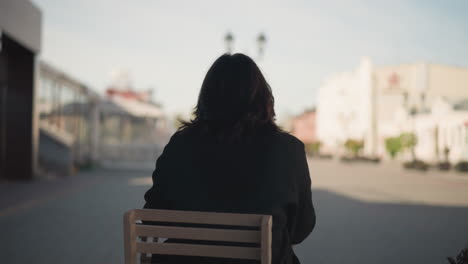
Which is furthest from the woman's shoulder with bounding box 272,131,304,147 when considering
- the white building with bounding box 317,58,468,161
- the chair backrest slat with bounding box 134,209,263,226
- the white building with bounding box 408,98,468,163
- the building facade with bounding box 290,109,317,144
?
the building facade with bounding box 290,109,317,144

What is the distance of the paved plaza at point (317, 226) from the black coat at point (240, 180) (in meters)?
2.96

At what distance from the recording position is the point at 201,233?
69.2 inches

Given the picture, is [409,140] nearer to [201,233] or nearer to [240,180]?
[240,180]

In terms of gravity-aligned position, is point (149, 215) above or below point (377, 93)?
below

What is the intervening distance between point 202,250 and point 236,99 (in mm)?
689

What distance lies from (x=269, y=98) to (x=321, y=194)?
10.2 metres

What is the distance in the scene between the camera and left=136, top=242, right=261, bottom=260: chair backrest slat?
5.69 ft

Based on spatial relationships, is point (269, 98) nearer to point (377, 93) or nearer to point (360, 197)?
point (360, 197)

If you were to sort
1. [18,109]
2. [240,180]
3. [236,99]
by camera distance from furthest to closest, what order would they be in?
1. [18,109]
2. [236,99]
3. [240,180]

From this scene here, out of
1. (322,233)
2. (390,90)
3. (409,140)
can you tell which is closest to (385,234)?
(322,233)

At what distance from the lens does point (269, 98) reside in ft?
7.06

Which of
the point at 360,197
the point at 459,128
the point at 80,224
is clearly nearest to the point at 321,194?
the point at 360,197

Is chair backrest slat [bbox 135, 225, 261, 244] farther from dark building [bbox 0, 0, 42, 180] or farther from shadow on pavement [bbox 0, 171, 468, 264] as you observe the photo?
dark building [bbox 0, 0, 42, 180]

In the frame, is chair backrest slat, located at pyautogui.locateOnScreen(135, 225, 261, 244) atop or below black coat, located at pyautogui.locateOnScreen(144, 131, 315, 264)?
below
